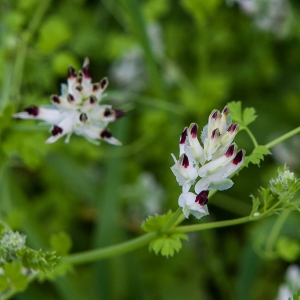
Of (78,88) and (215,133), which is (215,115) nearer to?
(215,133)

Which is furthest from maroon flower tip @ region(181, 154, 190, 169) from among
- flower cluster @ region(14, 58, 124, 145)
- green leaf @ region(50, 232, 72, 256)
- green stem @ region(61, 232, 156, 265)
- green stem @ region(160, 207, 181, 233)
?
green leaf @ region(50, 232, 72, 256)

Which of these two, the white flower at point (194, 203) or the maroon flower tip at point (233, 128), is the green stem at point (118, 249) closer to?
the white flower at point (194, 203)

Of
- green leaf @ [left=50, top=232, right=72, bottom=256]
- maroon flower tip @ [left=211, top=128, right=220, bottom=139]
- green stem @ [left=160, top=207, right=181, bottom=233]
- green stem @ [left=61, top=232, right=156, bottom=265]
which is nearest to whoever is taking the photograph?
maroon flower tip @ [left=211, top=128, right=220, bottom=139]

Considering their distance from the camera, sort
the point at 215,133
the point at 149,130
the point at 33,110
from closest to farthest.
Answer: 1. the point at 215,133
2. the point at 33,110
3. the point at 149,130

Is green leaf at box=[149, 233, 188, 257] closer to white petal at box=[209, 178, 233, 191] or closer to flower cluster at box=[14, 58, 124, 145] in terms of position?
A: white petal at box=[209, 178, 233, 191]

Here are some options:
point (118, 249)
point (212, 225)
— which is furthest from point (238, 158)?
point (118, 249)

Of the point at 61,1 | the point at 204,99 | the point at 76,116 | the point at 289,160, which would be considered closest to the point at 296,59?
the point at 289,160

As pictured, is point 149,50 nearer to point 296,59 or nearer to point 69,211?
point 69,211
